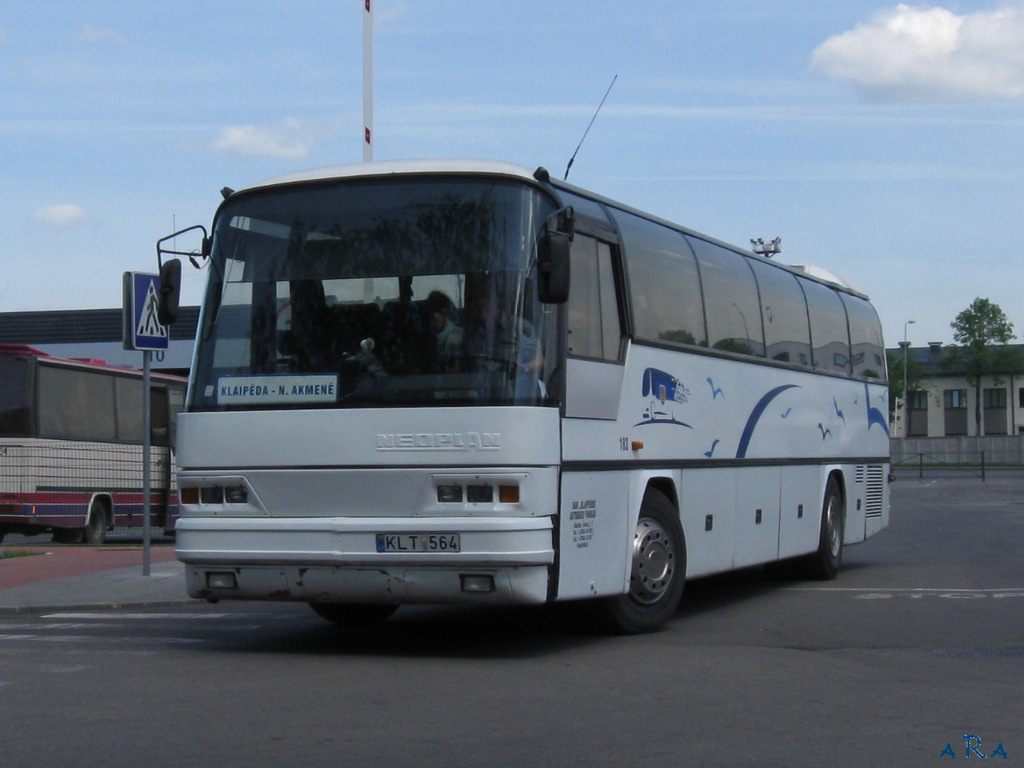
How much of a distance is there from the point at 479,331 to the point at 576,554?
1.61 m

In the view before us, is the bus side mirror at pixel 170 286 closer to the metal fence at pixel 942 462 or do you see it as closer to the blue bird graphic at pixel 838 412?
the blue bird graphic at pixel 838 412

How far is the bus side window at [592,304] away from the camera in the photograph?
31.9ft

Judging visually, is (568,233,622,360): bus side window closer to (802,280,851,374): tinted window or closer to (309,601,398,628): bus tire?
(309,601,398,628): bus tire

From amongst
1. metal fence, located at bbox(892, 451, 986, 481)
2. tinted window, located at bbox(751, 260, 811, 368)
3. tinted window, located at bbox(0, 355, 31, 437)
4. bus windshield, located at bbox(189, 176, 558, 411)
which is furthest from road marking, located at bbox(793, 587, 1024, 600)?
metal fence, located at bbox(892, 451, 986, 481)

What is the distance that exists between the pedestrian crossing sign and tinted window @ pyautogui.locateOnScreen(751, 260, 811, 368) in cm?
597

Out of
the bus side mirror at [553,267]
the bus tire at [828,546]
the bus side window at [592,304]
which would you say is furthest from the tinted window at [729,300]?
the bus side mirror at [553,267]

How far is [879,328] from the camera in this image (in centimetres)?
A: 1927

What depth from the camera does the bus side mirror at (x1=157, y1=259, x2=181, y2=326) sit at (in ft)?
33.9

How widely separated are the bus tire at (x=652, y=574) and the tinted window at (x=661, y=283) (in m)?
1.31

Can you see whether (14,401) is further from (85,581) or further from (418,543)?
(418,543)

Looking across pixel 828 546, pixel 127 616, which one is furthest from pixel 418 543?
pixel 828 546

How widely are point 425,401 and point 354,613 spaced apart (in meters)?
2.91

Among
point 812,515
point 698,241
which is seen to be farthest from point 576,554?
point 812,515


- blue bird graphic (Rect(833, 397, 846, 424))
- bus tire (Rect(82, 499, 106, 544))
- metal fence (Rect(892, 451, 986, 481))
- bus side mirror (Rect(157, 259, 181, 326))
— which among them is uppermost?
bus side mirror (Rect(157, 259, 181, 326))
